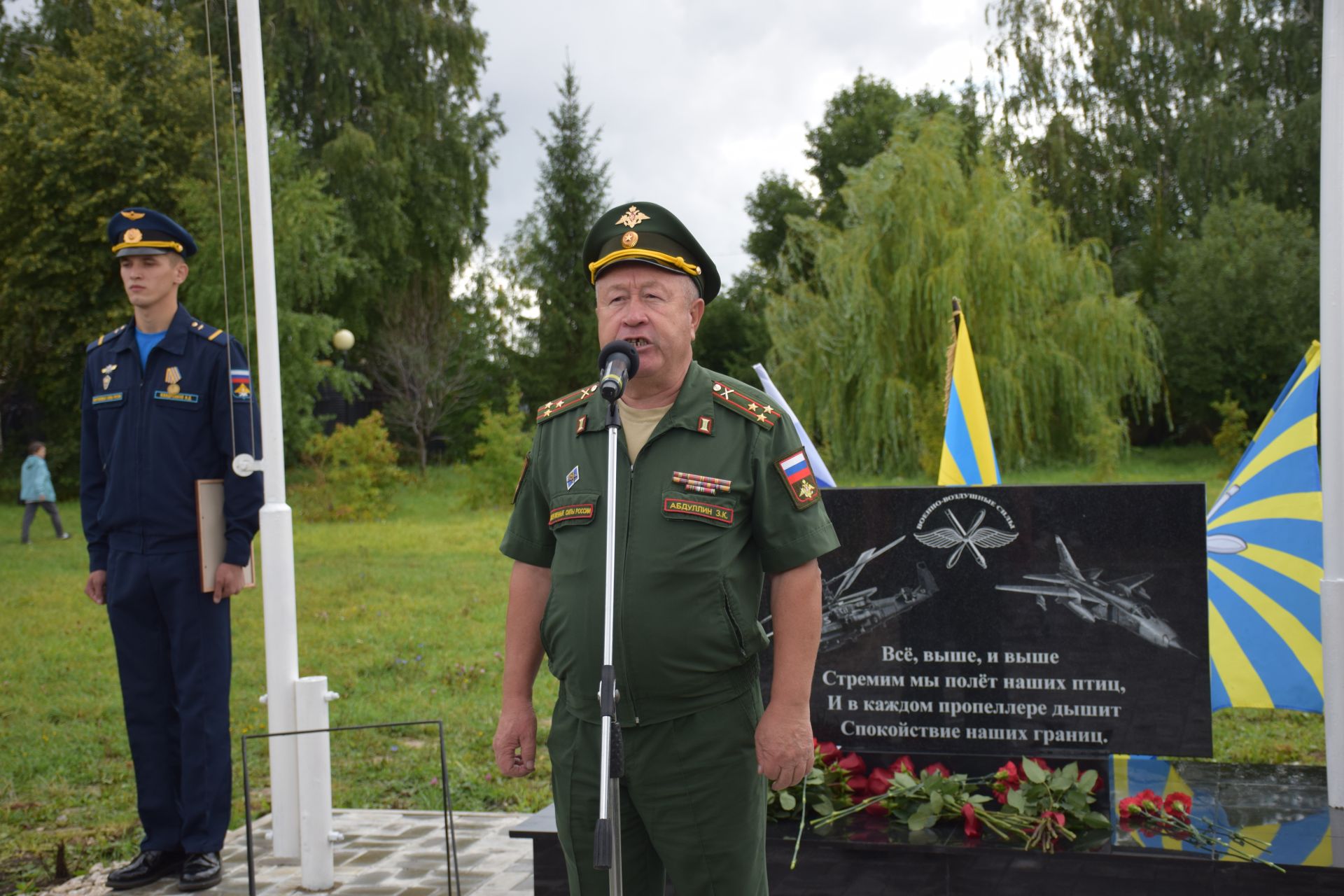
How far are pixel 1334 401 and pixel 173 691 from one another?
13.8 ft

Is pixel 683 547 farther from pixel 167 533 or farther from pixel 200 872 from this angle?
pixel 200 872

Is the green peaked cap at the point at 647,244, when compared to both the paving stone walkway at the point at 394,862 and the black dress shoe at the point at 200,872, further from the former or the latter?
the black dress shoe at the point at 200,872

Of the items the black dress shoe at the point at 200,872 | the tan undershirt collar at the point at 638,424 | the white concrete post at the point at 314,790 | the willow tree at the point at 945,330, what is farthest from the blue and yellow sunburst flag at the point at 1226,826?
the willow tree at the point at 945,330

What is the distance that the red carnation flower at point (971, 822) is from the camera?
3836mm

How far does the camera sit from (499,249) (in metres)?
36.1

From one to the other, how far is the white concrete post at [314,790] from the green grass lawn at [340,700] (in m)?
1.10

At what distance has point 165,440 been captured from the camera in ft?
14.5

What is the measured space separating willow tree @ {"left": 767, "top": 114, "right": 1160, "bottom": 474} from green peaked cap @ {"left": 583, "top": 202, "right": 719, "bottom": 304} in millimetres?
13864

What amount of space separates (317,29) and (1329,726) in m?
30.4

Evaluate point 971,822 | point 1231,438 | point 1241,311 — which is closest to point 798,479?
point 971,822

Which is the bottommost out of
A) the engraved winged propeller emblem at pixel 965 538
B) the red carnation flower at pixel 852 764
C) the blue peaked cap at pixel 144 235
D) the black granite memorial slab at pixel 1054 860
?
the black granite memorial slab at pixel 1054 860

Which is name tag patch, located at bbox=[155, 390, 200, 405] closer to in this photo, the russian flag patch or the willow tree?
the russian flag patch

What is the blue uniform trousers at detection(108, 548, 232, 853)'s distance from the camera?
4.38 m

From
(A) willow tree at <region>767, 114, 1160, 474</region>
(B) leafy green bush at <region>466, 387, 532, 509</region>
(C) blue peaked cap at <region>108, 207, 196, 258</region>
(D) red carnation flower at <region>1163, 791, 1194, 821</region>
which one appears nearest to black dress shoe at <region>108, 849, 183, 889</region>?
(C) blue peaked cap at <region>108, 207, 196, 258</region>
